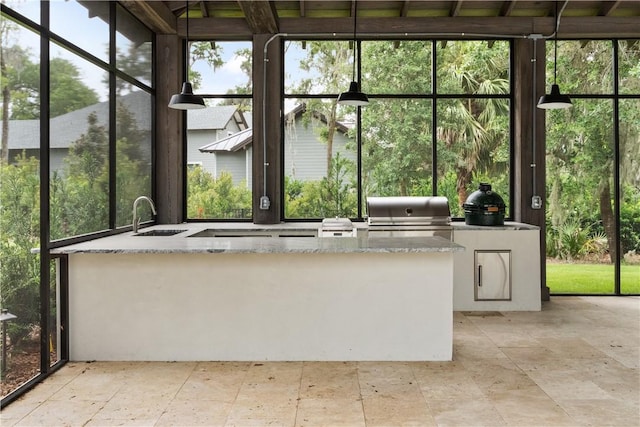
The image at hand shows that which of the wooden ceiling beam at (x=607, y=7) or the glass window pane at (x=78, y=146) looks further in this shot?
the wooden ceiling beam at (x=607, y=7)

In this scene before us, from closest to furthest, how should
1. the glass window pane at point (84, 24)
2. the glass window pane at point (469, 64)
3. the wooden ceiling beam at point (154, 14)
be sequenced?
the glass window pane at point (84, 24), the wooden ceiling beam at point (154, 14), the glass window pane at point (469, 64)

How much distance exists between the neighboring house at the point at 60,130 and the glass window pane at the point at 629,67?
5.41 m

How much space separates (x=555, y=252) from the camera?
7.37 meters

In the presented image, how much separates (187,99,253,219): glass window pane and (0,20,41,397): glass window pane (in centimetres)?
274

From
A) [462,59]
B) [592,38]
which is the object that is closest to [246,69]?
[462,59]

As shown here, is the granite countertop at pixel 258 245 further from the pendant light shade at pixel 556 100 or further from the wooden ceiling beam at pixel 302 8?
the wooden ceiling beam at pixel 302 8

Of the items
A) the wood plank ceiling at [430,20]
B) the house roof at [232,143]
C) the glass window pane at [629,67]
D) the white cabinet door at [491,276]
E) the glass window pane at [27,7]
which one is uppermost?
the wood plank ceiling at [430,20]

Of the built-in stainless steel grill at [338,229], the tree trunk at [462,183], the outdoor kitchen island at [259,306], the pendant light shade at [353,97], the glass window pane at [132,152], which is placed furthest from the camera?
the tree trunk at [462,183]

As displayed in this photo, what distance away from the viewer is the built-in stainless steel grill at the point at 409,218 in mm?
5465

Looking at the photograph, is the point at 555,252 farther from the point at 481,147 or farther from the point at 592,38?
the point at 592,38

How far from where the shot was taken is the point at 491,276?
5445mm

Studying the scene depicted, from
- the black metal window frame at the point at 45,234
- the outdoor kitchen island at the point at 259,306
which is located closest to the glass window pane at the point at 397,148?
the outdoor kitchen island at the point at 259,306

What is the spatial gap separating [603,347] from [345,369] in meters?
1.94

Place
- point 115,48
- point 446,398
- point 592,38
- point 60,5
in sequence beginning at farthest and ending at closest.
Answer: point 592,38
point 115,48
point 60,5
point 446,398
